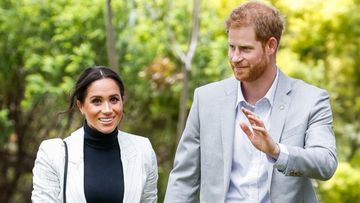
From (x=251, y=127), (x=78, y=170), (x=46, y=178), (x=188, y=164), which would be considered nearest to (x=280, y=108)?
(x=251, y=127)

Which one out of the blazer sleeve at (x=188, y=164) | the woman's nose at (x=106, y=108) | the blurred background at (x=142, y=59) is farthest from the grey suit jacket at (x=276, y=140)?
the blurred background at (x=142, y=59)

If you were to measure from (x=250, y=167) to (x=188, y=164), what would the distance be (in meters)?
0.39

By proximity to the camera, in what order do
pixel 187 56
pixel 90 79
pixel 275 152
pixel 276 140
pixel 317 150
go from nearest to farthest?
pixel 275 152 < pixel 317 150 < pixel 276 140 < pixel 90 79 < pixel 187 56

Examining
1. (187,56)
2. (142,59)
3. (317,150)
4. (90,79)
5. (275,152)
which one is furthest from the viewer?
(142,59)

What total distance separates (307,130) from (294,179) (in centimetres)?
24

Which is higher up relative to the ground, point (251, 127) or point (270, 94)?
point (270, 94)

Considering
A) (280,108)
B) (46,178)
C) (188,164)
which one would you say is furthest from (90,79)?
(280,108)

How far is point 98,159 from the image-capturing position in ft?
16.4

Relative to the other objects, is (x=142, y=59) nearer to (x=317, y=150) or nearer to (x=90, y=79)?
(x=90, y=79)

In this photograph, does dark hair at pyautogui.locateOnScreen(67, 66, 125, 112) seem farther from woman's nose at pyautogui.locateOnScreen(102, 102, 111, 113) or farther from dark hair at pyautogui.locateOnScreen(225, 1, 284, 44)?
dark hair at pyautogui.locateOnScreen(225, 1, 284, 44)

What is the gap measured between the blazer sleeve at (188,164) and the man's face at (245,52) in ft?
1.44

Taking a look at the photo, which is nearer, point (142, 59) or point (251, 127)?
point (251, 127)

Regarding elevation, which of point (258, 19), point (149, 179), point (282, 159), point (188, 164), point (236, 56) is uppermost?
point (258, 19)

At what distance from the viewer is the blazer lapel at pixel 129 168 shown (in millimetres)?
4910
